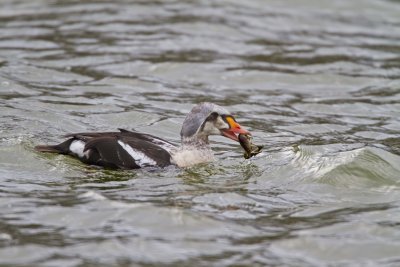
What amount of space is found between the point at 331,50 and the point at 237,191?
8.86 meters

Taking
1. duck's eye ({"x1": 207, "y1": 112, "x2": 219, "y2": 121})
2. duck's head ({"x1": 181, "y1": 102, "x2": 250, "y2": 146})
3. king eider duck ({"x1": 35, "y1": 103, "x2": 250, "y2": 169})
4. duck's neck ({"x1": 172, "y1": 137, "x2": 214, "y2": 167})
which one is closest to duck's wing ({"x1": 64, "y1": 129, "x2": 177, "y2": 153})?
king eider duck ({"x1": 35, "y1": 103, "x2": 250, "y2": 169})

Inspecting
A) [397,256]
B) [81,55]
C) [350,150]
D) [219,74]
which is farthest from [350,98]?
[397,256]

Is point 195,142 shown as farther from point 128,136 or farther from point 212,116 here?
point 128,136

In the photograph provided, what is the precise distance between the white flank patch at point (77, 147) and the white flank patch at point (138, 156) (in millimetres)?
476

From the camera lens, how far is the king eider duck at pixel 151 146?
10.3m

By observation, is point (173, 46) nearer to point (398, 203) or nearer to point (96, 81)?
point (96, 81)

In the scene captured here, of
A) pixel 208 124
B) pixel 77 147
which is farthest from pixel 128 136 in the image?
pixel 208 124

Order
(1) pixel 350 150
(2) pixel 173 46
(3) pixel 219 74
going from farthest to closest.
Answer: (2) pixel 173 46, (3) pixel 219 74, (1) pixel 350 150

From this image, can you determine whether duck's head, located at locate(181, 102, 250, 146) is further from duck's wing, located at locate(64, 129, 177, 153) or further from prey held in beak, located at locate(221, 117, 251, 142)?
duck's wing, located at locate(64, 129, 177, 153)

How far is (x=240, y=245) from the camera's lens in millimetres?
8398

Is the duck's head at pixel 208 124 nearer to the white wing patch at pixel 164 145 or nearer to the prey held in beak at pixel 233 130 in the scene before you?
the prey held in beak at pixel 233 130

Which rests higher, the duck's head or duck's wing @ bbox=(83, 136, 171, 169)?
the duck's head

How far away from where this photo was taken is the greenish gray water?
8.52 metres

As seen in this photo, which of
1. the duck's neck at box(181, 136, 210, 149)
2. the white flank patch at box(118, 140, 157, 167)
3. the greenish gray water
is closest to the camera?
the greenish gray water
